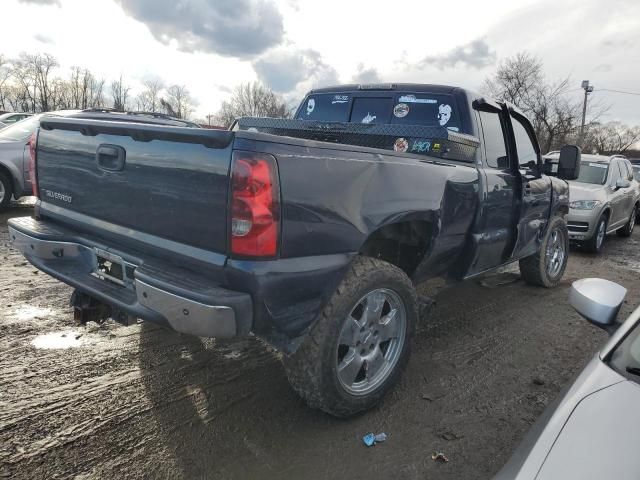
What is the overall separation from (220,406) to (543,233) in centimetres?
411

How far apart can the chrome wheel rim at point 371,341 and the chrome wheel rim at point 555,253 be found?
11.5ft

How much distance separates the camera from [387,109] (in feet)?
13.7

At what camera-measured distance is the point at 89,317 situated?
111 inches

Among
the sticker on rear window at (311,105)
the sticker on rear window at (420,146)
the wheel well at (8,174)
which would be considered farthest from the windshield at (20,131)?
the sticker on rear window at (420,146)

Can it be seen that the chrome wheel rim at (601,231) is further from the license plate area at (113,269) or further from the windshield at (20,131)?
the windshield at (20,131)

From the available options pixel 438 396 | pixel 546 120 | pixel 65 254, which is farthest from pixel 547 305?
pixel 546 120

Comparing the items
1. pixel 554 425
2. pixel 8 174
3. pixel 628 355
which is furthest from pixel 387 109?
pixel 8 174

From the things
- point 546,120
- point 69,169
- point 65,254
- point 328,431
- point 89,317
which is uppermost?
point 546,120

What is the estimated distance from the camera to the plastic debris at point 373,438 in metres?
2.50

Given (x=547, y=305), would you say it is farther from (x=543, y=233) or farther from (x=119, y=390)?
(x=119, y=390)

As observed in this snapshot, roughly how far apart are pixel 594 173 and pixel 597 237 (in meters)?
1.44

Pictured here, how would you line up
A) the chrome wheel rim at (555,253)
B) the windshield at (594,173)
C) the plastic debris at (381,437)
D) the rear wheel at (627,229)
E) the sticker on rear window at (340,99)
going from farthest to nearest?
the rear wheel at (627,229), the windshield at (594,173), the chrome wheel rim at (555,253), the sticker on rear window at (340,99), the plastic debris at (381,437)

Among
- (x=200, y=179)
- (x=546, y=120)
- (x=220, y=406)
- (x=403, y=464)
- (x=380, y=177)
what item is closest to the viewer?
(x=200, y=179)

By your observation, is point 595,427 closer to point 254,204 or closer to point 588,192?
point 254,204
